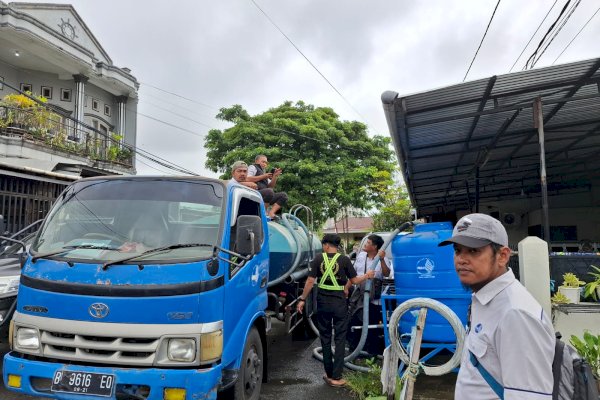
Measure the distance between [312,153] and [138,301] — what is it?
52.0 ft

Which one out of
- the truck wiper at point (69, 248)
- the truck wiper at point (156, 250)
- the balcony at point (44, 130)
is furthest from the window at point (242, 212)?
the balcony at point (44, 130)

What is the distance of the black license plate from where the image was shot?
2918 millimetres

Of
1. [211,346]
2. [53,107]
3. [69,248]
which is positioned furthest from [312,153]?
[211,346]

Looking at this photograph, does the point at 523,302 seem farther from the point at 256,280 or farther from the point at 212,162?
the point at 212,162

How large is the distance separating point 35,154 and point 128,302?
12.7 meters

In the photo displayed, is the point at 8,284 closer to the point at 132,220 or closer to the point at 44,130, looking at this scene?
the point at 132,220

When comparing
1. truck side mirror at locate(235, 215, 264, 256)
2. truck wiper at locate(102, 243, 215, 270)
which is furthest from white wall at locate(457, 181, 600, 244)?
truck wiper at locate(102, 243, 215, 270)

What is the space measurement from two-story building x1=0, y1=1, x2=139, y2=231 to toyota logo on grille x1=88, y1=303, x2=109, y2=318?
7196 mm

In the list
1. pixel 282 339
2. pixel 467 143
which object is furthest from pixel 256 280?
pixel 467 143

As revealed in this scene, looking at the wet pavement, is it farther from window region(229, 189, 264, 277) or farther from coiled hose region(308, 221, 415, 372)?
window region(229, 189, 264, 277)

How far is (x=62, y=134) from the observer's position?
15016mm

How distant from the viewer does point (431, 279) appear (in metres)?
4.54

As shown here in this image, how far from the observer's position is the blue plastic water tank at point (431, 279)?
4445 millimetres

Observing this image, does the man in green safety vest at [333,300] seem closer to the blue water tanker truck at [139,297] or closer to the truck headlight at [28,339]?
the blue water tanker truck at [139,297]
